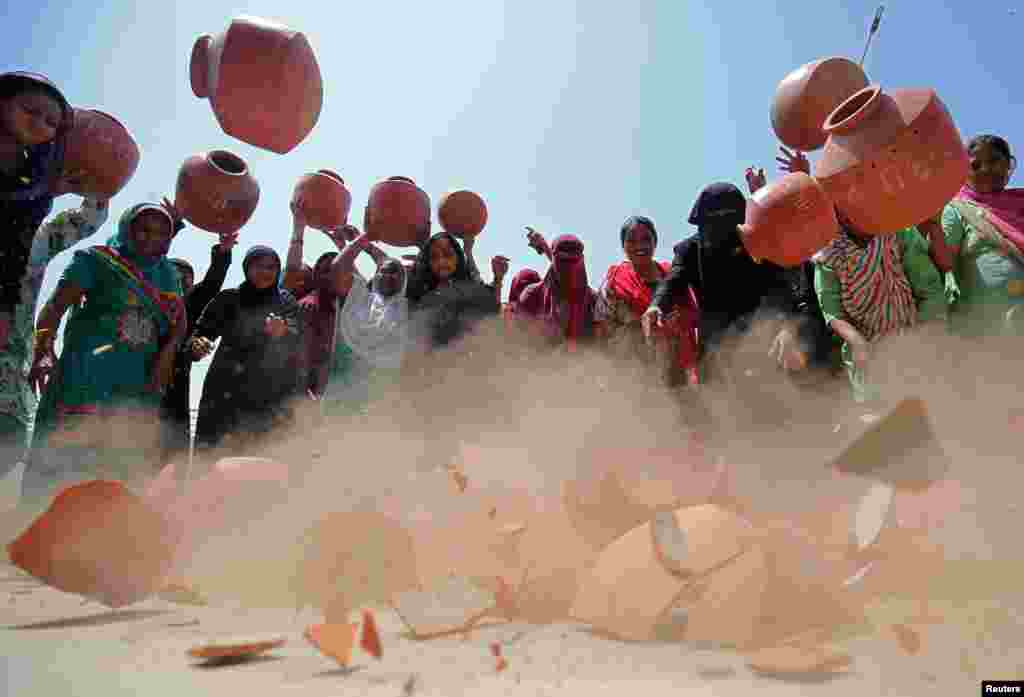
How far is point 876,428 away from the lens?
7.68 ft

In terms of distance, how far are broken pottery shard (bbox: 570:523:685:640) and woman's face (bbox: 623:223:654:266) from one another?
100 inches

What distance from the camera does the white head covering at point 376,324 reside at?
4480mm

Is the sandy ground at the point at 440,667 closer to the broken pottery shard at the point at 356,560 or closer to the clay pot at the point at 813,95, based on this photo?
the broken pottery shard at the point at 356,560

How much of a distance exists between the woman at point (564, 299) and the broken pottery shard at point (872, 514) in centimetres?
237

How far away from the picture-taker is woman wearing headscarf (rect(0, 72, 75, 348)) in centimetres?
290

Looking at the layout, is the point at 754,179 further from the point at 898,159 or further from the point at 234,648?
the point at 234,648

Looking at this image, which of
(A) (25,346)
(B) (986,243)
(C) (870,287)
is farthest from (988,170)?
(A) (25,346)

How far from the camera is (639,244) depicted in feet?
15.0

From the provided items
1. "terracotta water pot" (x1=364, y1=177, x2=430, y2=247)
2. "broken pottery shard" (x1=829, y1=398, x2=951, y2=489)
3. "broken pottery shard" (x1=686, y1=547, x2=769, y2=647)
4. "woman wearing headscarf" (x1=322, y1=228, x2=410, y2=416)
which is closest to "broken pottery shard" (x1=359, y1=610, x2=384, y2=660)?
"broken pottery shard" (x1=686, y1=547, x2=769, y2=647)

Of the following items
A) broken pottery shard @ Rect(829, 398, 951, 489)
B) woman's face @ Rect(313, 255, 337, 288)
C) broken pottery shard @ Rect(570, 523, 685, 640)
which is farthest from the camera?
woman's face @ Rect(313, 255, 337, 288)

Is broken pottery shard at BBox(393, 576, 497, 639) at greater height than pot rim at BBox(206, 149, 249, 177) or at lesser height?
lesser

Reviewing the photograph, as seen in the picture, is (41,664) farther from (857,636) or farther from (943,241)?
(943,241)

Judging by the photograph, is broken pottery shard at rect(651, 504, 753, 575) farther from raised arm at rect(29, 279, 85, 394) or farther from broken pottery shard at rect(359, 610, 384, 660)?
raised arm at rect(29, 279, 85, 394)

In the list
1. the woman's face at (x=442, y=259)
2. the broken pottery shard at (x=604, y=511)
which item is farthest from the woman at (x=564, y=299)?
the broken pottery shard at (x=604, y=511)
